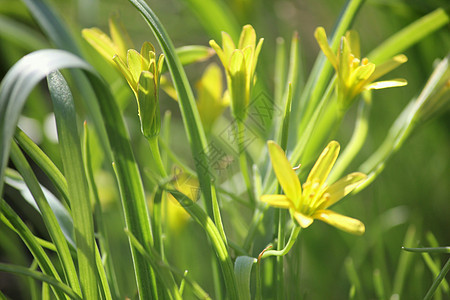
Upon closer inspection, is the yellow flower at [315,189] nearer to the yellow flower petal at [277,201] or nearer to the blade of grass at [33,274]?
the yellow flower petal at [277,201]

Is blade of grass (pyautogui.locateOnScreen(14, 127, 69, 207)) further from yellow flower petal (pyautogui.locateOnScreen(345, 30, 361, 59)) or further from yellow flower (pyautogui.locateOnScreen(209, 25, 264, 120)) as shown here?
yellow flower petal (pyautogui.locateOnScreen(345, 30, 361, 59))

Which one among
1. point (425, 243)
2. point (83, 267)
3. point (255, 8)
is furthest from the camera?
point (255, 8)

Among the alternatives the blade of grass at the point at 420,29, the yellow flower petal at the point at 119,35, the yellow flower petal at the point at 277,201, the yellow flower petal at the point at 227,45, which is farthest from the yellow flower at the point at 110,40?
the blade of grass at the point at 420,29

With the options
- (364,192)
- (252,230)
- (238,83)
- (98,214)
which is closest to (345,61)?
(238,83)

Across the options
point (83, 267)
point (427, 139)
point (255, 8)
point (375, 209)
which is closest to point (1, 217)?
point (83, 267)

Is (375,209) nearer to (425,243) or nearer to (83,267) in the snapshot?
(425,243)

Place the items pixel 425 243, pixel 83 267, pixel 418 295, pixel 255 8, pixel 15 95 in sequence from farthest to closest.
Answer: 1. pixel 255 8
2. pixel 425 243
3. pixel 418 295
4. pixel 83 267
5. pixel 15 95

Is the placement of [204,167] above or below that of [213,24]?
below
